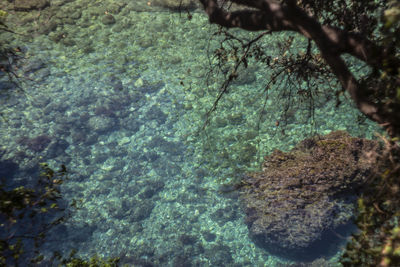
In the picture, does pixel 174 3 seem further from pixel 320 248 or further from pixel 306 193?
pixel 320 248

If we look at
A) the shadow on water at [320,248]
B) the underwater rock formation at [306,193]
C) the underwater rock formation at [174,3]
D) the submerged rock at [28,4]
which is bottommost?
the shadow on water at [320,248]

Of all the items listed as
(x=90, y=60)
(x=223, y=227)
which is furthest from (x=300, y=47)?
(x=90, y=60)

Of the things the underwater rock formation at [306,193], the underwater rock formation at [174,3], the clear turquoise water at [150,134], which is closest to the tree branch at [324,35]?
the underwater rock formation at [306,193]

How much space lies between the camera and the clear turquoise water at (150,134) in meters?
11.3

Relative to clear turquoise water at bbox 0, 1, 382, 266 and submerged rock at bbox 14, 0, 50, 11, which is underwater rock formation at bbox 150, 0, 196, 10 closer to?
clear turquoise water at bbox 0, 1, 382, 266

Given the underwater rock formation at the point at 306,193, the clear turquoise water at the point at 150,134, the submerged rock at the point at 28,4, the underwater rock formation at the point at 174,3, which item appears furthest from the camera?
the submerged rock at the point at 28,4

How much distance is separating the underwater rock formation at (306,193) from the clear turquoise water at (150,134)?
0.83 meters

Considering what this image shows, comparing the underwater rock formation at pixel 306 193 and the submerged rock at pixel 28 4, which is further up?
the submerged rock at pixel 28 4

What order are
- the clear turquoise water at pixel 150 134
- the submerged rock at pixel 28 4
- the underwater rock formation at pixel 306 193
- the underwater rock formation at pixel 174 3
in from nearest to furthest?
the underwater rock formation at pixel 306 193
the clear turquoise water at pixel 150 134
the underwater rock formation at pixel 174 3
the submerged rock at pixel 28 4

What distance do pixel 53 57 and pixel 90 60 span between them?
2.18 m

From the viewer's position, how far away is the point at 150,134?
1391cm

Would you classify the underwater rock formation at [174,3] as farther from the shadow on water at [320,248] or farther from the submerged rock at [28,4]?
the shadow on water at [320,248]

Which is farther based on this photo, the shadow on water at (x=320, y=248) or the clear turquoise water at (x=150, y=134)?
the clear turquoise water at (x=150, y=134)

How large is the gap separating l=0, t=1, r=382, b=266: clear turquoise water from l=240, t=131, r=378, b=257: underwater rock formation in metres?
0.83
